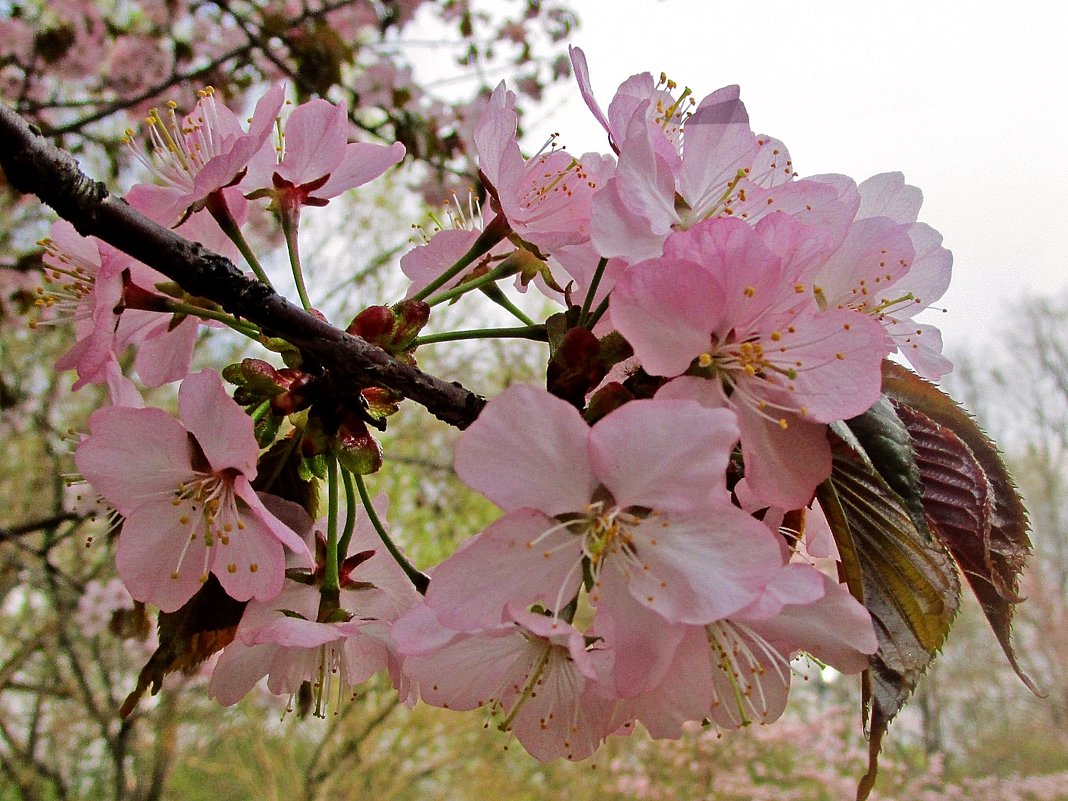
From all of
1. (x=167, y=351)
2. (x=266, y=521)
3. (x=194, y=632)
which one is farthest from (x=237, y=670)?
(x=167, y=351)

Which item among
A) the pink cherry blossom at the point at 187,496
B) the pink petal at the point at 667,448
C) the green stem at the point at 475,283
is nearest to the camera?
the pink petal at the point at 667,448

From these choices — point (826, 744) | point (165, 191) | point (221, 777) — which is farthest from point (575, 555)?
point (221, 777)

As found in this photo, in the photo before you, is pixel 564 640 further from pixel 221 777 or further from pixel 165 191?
pixel 221 777

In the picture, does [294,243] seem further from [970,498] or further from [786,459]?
[970,498]

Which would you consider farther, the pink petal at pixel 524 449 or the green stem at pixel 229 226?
the green stem at pixel 229 226

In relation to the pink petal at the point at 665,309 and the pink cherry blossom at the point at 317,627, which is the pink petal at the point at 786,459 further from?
the pink cherry blossom at the point at 317,627

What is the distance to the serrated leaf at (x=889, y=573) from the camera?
451mm

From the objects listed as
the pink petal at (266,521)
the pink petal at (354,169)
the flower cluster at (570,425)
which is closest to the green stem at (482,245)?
the flower cluster at (570,425)

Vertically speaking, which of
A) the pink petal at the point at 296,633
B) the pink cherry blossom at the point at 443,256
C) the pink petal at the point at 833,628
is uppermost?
the pink cherry blossom at the point at 443,256

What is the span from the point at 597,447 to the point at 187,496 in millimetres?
332

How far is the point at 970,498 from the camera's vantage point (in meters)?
0.45

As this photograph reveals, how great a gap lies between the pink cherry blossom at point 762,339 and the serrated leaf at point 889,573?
0.03m

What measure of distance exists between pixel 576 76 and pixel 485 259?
0.18 m

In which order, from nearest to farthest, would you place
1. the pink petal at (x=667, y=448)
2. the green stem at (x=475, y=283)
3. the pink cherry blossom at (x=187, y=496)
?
1. the pink petal at (x=667, y=448)
2. the pink cherry blossom at (x=187, y=496)
3. the green stem at (x=475, y=283)
